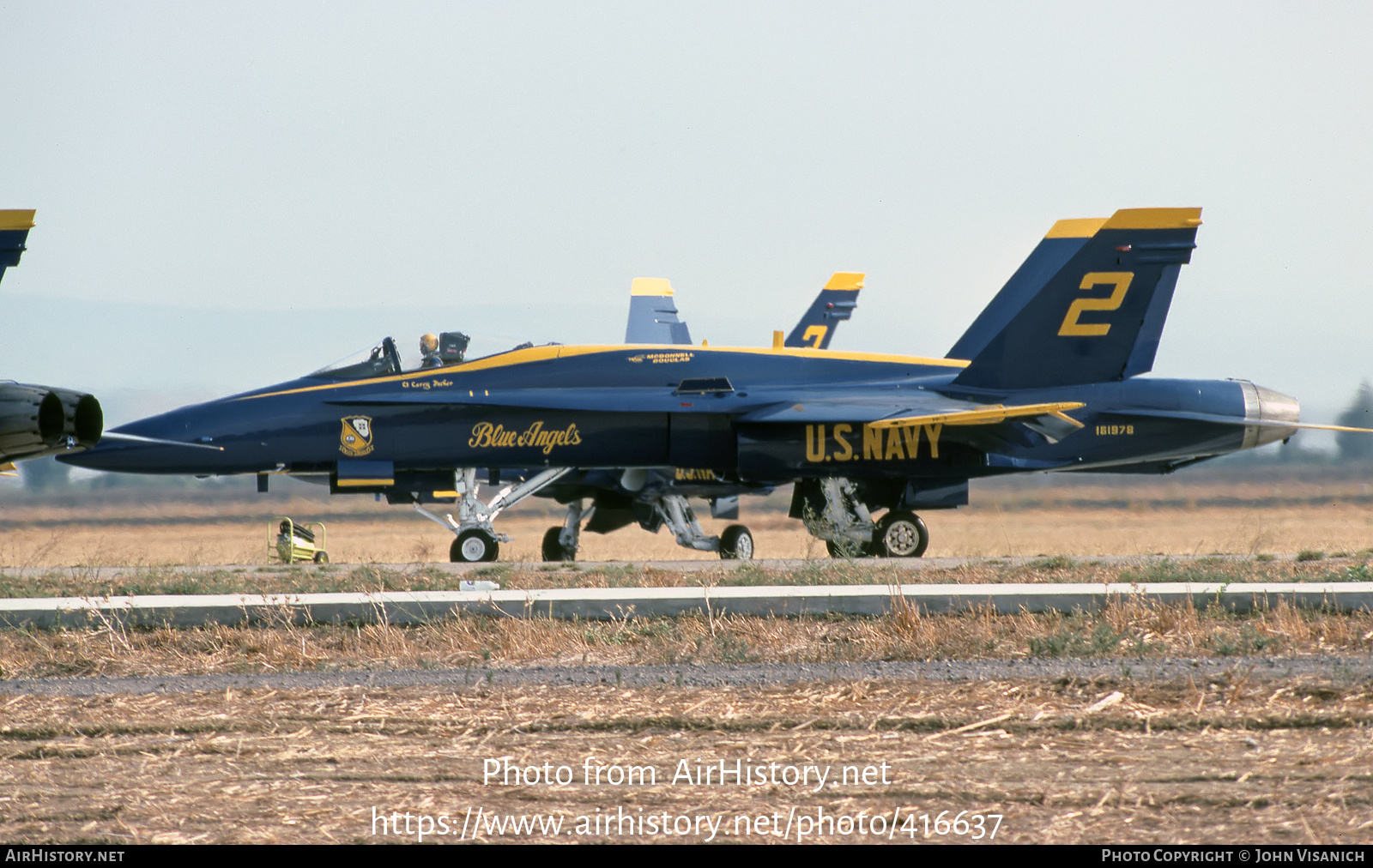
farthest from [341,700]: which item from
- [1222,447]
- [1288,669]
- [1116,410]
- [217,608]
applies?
[1222,447]

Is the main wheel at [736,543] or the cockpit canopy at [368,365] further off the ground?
the cockpit canopy at [368,365]

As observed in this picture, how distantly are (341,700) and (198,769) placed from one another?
1.24m

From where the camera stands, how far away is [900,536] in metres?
14.9

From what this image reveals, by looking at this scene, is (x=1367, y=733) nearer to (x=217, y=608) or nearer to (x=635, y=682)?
(x=635, y=682)

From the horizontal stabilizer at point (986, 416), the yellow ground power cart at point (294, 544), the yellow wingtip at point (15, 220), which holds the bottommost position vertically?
the yellow ground power cart at point (294, 544)

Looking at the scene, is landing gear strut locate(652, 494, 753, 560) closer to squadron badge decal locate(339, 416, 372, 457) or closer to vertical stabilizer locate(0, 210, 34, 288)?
squadron badge decal locate(339, 416, 372, 457)

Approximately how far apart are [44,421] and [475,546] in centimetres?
816

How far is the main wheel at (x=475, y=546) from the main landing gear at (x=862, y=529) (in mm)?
3706

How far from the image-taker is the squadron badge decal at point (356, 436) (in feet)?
46.0

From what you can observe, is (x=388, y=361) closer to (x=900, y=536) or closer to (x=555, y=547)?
(x=555, y=547)

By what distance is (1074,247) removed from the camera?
685 inches

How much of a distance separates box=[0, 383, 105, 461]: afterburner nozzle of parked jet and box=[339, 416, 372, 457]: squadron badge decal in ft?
25.2

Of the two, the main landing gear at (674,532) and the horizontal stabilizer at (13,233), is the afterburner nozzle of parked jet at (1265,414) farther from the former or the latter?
the horizontal stabilizer at (13,233)

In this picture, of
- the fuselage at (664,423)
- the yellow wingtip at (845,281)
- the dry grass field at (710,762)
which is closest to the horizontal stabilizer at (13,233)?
the dry grass field at (710,762)
